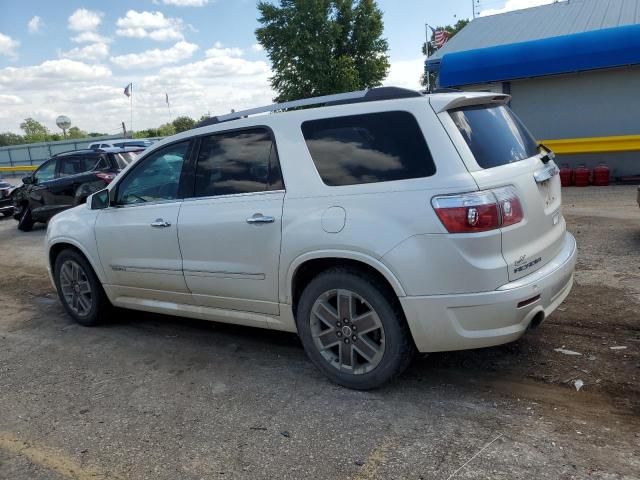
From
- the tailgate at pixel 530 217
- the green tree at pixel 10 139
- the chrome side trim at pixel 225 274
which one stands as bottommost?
the chrome side trim at pixel 225 274

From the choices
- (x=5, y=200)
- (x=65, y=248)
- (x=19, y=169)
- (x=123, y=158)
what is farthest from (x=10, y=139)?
(x=65, y=248)

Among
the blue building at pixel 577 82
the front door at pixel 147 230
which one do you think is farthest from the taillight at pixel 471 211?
the blue building at pixel 577 82

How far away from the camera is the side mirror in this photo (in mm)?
5070

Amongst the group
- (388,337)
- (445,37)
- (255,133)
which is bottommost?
(388,337)

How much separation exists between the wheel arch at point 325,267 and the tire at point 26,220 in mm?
11205

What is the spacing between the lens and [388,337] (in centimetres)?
344

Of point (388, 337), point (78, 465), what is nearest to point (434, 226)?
point (388, 337)

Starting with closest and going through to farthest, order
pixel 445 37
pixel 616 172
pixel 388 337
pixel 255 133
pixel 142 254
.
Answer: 1. pixel 388 337
2. pixel 255 133
3. pixel 142 254
4. pixel 616 172
5. pixel 445 37

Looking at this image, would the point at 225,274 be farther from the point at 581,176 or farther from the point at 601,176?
the point at 601,176

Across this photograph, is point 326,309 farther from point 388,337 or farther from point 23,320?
point 23,320

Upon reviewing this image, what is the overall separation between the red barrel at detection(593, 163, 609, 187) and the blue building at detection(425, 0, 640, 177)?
0.51 meters

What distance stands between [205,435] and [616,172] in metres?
13.1

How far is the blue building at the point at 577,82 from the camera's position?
1288cm

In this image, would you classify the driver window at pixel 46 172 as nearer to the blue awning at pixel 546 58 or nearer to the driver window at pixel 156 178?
the driver window at pixel 156 178
